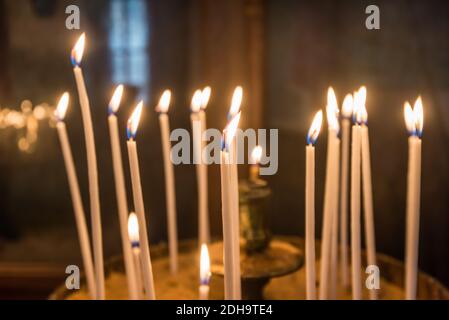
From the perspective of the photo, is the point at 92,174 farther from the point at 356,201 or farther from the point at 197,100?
the point at 356,201

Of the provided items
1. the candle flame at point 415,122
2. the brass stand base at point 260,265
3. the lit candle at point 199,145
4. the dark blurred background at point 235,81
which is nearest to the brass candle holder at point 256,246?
the brass stand base at point 260,265

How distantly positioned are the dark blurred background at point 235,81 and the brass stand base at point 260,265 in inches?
21.4

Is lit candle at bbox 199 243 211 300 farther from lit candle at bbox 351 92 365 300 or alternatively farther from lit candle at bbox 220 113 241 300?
lit candle at bbox 351 92 365 300

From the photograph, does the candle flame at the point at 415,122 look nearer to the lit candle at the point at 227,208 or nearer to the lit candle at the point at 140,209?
the lit candle at the point at 227,208

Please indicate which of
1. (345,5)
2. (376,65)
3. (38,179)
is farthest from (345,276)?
(38,179)

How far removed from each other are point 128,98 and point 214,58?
278 millimetres

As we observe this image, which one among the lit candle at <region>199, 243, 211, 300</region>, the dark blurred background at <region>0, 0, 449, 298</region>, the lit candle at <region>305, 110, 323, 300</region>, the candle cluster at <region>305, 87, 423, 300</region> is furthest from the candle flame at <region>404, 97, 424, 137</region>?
the dark blurred background at <region>0, 0, 449, 298</region>

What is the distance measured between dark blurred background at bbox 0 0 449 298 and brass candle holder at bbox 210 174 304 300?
1.68 ft

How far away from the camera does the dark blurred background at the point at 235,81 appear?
1224 mm

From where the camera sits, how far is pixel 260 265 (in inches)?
29.3

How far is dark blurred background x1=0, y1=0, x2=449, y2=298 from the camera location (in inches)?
48.2

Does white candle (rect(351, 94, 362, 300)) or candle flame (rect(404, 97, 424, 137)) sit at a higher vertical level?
candle flame (rect(404, 97, 424, 137))
